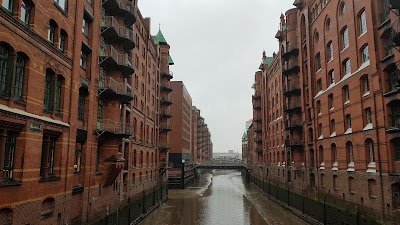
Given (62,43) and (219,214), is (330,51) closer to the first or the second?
(219,214)

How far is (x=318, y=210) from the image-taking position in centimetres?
2516

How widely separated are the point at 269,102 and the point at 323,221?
1244 inches

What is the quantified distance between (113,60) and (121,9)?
4.20 m

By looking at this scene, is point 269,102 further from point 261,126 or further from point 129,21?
point 129,21

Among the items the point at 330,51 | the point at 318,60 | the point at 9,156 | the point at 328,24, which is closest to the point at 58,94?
the point at 9,156

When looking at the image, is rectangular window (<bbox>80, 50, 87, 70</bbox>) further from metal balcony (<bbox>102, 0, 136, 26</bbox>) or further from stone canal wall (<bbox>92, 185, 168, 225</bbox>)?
stone canal wall (<bbox>92, 185, 168, 225</bbox>)

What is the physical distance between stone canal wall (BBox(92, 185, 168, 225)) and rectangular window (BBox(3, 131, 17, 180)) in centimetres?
807

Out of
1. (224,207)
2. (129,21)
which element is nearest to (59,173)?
(129,21)

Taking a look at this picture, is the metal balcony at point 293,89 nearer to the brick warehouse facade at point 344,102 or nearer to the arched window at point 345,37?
the brick warehouse facade at point 344,102

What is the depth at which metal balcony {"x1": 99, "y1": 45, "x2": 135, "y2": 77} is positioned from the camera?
19.4 meters

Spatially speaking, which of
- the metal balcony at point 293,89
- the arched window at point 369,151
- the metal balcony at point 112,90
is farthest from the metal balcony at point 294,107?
the metal balcony at point 112,90

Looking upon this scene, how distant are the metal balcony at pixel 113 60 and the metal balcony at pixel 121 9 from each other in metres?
2.82

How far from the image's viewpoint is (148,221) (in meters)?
26.8

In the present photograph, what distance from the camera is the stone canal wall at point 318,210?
64.1 ft
